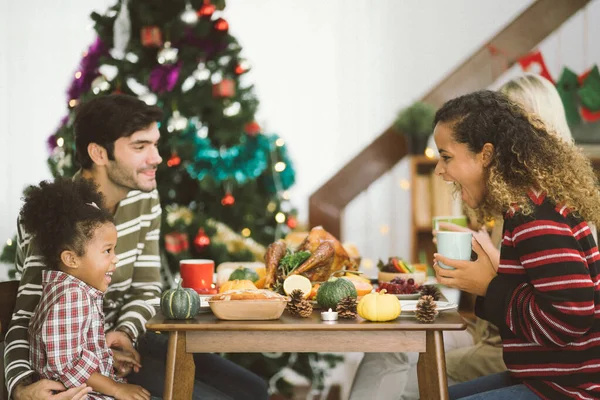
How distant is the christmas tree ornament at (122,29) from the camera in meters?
3.53

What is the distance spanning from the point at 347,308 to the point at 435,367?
0.84 ft

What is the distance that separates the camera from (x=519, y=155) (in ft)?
6.11

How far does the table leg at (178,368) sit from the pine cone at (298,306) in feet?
0.91

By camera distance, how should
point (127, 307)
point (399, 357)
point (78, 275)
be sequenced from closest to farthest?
point (78, 275)
point (127, 307)
point (399, 357)

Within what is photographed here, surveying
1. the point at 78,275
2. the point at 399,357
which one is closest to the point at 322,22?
the point at 399,357

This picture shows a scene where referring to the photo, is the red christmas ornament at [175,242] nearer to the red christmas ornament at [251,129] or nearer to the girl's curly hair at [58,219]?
the red christmas ornament at [251,129]

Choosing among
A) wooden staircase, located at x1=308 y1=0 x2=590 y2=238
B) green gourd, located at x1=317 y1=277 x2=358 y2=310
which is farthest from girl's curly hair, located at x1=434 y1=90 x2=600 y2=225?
wooden staircase, located at x1=308 y1=0 x2=590 y2=238

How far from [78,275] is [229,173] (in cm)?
152

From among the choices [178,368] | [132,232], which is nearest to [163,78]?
[132,232]

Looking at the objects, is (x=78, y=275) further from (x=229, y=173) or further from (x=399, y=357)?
(x=229, y=173)

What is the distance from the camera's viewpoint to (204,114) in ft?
11.9

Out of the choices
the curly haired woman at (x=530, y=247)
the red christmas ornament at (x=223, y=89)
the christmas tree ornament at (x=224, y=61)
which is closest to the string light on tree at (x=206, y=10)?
the christmas tree ornament at (x=224, y=61)

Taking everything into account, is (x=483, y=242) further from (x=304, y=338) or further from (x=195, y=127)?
(x=195, y=127)

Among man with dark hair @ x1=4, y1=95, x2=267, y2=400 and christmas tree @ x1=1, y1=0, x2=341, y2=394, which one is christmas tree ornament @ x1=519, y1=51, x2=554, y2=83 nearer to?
christmas tree @ x1=1, y1=0, x2=341, y2=394
